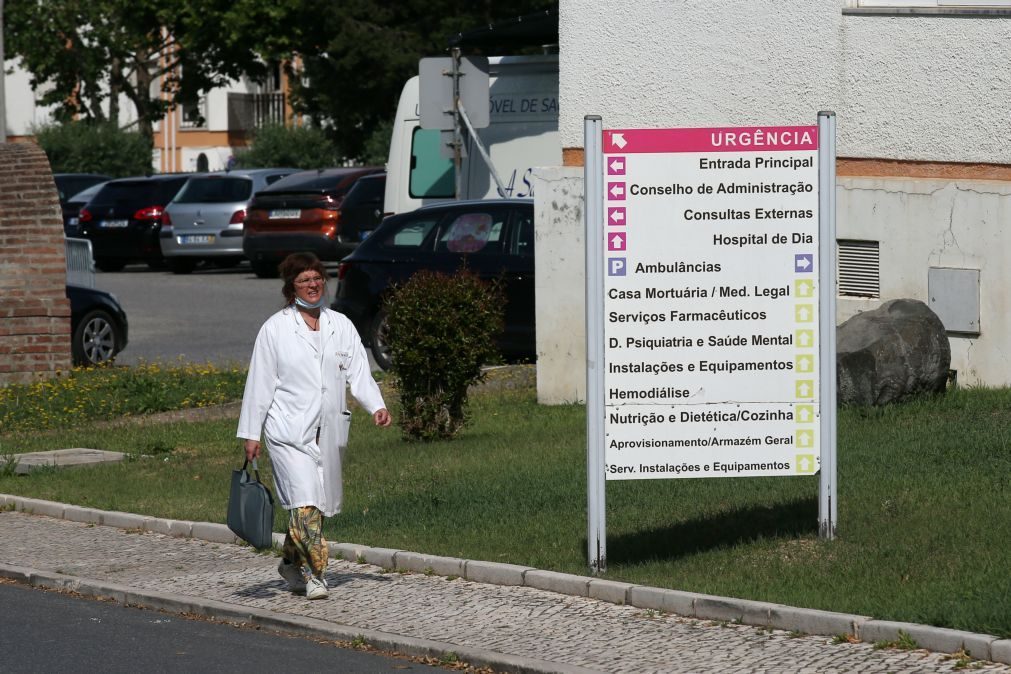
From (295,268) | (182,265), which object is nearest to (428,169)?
(182,265)

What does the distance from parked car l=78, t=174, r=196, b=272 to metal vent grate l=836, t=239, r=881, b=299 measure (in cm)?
2230

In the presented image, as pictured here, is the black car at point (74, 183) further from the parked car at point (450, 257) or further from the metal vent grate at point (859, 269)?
the metal vent grate at point (859, 269)

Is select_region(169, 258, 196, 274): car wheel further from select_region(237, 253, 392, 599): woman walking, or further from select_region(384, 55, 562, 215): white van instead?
select_region(237, 253, 392, 599): woman walking

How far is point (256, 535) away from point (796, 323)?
2.76 meters

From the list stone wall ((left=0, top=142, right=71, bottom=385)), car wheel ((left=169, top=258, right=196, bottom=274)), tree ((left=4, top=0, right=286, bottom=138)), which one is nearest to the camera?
stone wall ((left=0, top=142, right=71, bottom=385))

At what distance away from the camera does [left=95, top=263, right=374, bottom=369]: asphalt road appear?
21766 millimetres

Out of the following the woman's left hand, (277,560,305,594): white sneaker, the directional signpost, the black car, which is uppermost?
the black car

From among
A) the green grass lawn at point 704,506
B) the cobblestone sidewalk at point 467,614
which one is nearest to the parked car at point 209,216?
the green grass lawn at point 704,506

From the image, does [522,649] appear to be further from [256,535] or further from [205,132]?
[205,132]

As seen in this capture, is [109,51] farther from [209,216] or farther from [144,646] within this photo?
[144,646]

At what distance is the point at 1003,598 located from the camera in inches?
303

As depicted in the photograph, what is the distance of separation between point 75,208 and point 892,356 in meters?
27.8

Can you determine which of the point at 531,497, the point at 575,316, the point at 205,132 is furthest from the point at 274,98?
the point at 531,497

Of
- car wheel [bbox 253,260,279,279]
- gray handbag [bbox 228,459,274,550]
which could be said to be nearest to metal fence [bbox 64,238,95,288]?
car wheel [bbox 253,260,279,279]
